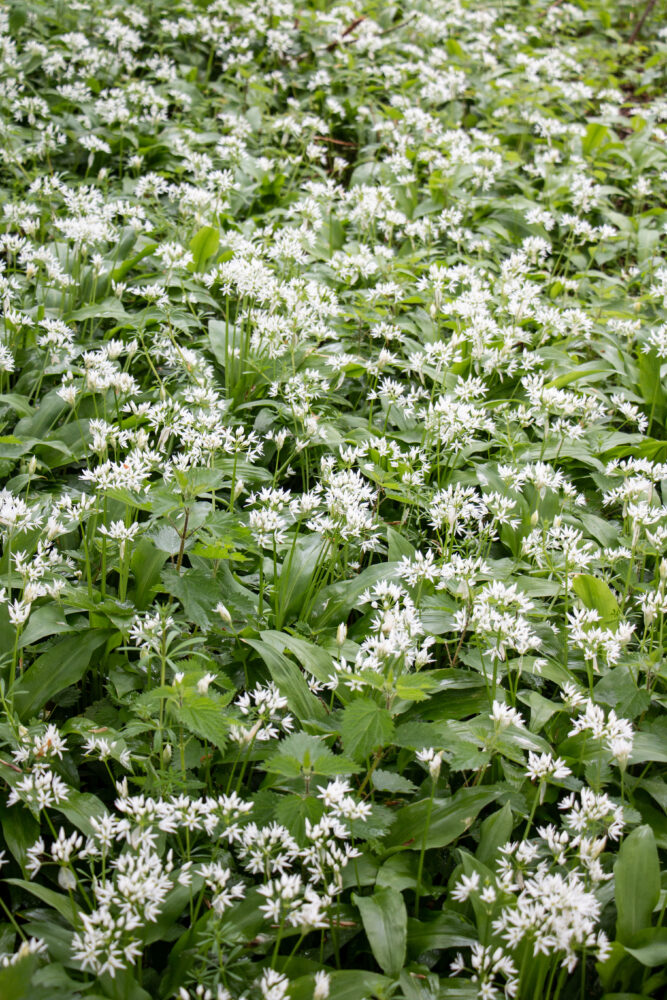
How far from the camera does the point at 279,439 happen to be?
2.75m

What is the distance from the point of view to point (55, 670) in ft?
7.42

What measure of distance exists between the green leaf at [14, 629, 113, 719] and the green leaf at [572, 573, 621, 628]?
58.5 inches

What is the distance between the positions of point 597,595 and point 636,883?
0.91 meters

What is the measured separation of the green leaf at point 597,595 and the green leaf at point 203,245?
2.69 metres

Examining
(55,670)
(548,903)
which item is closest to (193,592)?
(55,670)

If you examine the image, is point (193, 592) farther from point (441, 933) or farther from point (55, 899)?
point (441, 933)

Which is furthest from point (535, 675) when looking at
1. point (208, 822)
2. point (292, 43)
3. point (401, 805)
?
point (292, 43)

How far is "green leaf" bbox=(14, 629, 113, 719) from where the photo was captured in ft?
7.26

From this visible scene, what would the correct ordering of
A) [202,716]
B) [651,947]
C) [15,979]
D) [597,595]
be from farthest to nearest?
[597,595]
[651,947]
[202,716]
[15,979]

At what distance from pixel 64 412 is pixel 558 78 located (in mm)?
6511

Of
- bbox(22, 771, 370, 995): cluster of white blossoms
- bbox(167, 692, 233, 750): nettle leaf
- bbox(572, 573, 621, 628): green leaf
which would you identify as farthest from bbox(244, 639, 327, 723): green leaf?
bbox(572, 573, 621, 628): green leaf

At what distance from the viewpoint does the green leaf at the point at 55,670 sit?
7.26ft

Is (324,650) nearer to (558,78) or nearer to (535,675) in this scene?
(535,675)

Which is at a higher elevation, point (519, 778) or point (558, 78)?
point (558, 78)
